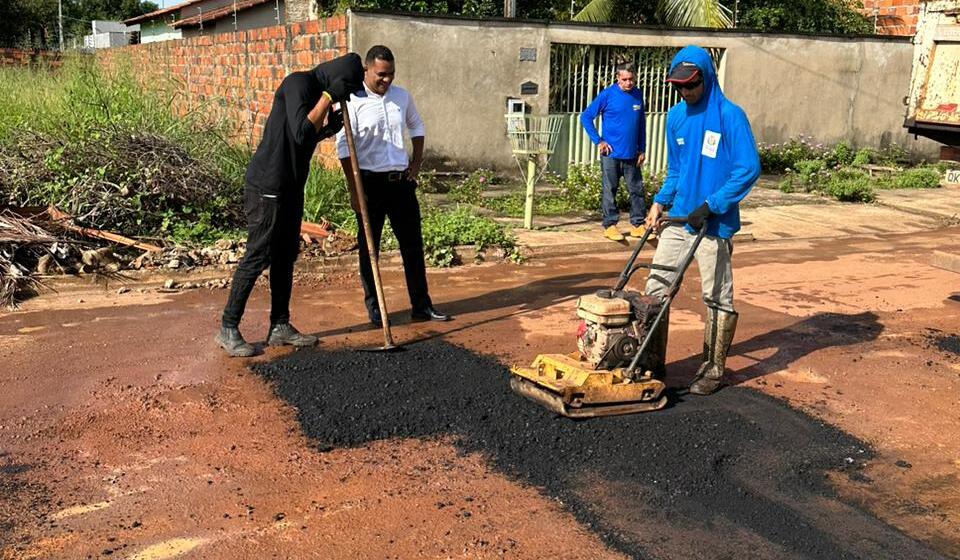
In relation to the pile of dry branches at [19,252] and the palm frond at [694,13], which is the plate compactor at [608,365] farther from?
the palm frond at [694,13]

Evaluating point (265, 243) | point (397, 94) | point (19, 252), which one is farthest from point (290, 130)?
point (19, 252)

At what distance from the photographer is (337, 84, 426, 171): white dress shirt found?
677cm

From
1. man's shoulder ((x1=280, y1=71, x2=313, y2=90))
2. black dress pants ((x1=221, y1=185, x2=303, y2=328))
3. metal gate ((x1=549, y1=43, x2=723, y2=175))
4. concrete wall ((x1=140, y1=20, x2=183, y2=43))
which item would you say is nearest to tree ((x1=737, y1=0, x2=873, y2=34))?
metal gate ((x1=549, y1=43, x2=723, y2=175))

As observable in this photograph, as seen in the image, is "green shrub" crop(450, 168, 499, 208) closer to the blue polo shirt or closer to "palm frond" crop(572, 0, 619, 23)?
the blue polo shirt

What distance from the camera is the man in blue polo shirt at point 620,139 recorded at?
34.7 feet

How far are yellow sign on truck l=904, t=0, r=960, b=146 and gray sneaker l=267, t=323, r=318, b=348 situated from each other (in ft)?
16.7

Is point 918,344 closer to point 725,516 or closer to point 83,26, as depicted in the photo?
point 725,516

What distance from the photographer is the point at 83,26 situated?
4616 centimetres

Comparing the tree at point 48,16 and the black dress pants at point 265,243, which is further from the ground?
the tree at point 48,16

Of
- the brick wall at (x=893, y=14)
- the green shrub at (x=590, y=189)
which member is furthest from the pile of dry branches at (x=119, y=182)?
the brick wall at (x=893, y=14)

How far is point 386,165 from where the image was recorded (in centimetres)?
689

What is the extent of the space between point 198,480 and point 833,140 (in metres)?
16.0

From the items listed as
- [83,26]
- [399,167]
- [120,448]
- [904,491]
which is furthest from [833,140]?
[83,26]

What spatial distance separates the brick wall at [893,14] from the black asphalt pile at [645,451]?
16604 mm
